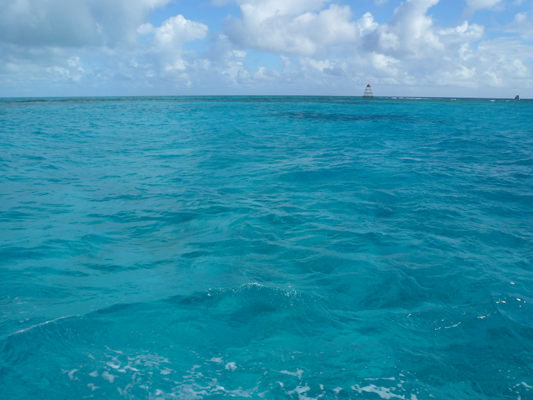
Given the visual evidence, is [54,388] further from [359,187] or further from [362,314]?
[359,187]

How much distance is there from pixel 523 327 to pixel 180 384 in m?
4.90

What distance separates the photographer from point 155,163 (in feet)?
51.4

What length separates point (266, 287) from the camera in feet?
18.6

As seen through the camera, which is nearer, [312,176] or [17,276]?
[17,276]

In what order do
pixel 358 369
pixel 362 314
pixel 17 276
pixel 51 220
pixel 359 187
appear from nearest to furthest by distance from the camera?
pixel 358 369, pixel 362 314, pixel 17 276, pixel 51 220, pixel 359 187

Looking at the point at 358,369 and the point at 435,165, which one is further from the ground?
the point at 435,165

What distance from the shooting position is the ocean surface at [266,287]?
4000 mm

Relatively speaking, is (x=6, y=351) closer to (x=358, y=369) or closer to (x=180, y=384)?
(x=180, y=384)

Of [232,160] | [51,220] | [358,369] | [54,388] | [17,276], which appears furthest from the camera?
[232,160]

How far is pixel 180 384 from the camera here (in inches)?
153

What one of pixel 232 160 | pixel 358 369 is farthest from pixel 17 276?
pixel 232 160

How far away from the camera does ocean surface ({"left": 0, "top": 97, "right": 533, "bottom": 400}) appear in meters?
4.00

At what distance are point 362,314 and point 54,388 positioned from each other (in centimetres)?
418

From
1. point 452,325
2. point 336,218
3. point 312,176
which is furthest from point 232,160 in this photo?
point 452,325
